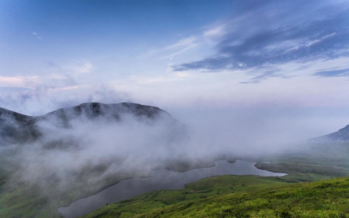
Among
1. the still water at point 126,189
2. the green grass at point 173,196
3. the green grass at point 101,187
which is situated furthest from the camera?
the still water at point 126,189

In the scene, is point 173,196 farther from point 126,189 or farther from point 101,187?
point 101,187

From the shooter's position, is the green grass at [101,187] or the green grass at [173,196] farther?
the green grass at [101,187]

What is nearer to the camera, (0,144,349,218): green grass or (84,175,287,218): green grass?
(84,175,287,218): green grass

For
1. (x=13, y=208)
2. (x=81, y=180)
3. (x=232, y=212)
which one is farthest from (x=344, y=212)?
(x=81, y=180)

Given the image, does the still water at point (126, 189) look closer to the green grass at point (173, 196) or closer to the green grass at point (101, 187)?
the green grass at point (101, 187)

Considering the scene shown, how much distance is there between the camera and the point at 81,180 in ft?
546

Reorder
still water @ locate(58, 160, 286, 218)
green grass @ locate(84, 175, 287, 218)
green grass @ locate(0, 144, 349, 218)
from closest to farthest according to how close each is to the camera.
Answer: green grass @ locate(84, 175, 287, 218)
green grass @ locate(0, 144, 349, 218)
still water @ locate(58, 160, 286, 218)

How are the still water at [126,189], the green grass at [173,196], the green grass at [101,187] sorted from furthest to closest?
1. the still water at [126,189]
2. the green grass at [101,187]
3. the green grass at [173,196]

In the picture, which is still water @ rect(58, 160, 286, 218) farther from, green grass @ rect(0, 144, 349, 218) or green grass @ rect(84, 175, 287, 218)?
green grass @ rect(84, 175, 287, 218)

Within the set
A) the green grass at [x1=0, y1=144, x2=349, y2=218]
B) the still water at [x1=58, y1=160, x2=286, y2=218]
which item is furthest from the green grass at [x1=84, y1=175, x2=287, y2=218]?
the still water at [x1=58, y1=160, x2=286, y2=218]

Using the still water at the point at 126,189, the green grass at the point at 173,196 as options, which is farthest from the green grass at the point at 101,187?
the still water at the point at 126,189

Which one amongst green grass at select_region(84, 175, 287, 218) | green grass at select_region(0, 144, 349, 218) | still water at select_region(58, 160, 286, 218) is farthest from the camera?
still water at select_region(58, 160, 286, 218)

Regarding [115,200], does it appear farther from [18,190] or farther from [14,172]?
[14,172]

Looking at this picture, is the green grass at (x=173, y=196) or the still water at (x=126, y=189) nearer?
the green grass at (x=173, y=196)
